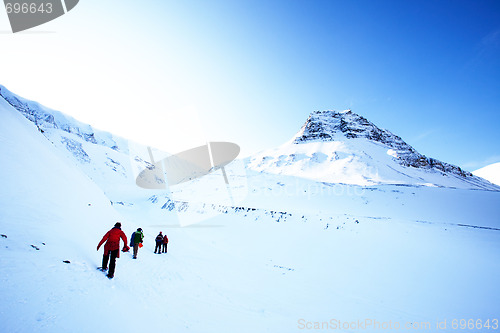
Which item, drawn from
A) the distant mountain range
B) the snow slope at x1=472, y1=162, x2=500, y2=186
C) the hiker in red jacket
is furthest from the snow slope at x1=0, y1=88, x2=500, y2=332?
the snow slope at x1=472, y1=162, x2=500, y2=186

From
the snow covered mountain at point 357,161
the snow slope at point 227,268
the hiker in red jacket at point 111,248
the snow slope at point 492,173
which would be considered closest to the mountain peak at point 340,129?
the snow covered mountain at point 357,161

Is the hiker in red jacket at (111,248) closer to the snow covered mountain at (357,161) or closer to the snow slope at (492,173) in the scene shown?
the snow covered mountain at (357,161)

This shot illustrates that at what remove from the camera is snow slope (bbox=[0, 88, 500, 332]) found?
4.34 metres

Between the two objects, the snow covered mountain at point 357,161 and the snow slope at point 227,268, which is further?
the snow covered mountain at point 357,161

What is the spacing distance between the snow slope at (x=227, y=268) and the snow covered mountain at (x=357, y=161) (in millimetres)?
27710

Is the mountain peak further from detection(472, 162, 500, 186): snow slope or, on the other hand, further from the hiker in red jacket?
detection(472, 162, 500, 186): snow slope

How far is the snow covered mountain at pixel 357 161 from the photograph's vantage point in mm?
48056

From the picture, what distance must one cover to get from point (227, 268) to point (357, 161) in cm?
5436

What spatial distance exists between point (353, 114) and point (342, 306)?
332 feet

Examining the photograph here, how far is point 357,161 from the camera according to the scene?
55.2 m

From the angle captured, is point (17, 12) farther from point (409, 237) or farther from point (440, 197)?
point (440, 197)

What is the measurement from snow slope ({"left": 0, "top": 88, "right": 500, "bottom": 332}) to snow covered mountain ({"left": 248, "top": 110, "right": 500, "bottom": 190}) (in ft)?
90.9

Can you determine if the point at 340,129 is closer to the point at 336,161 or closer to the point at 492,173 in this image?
the point at 336,161

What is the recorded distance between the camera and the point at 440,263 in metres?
12.5
